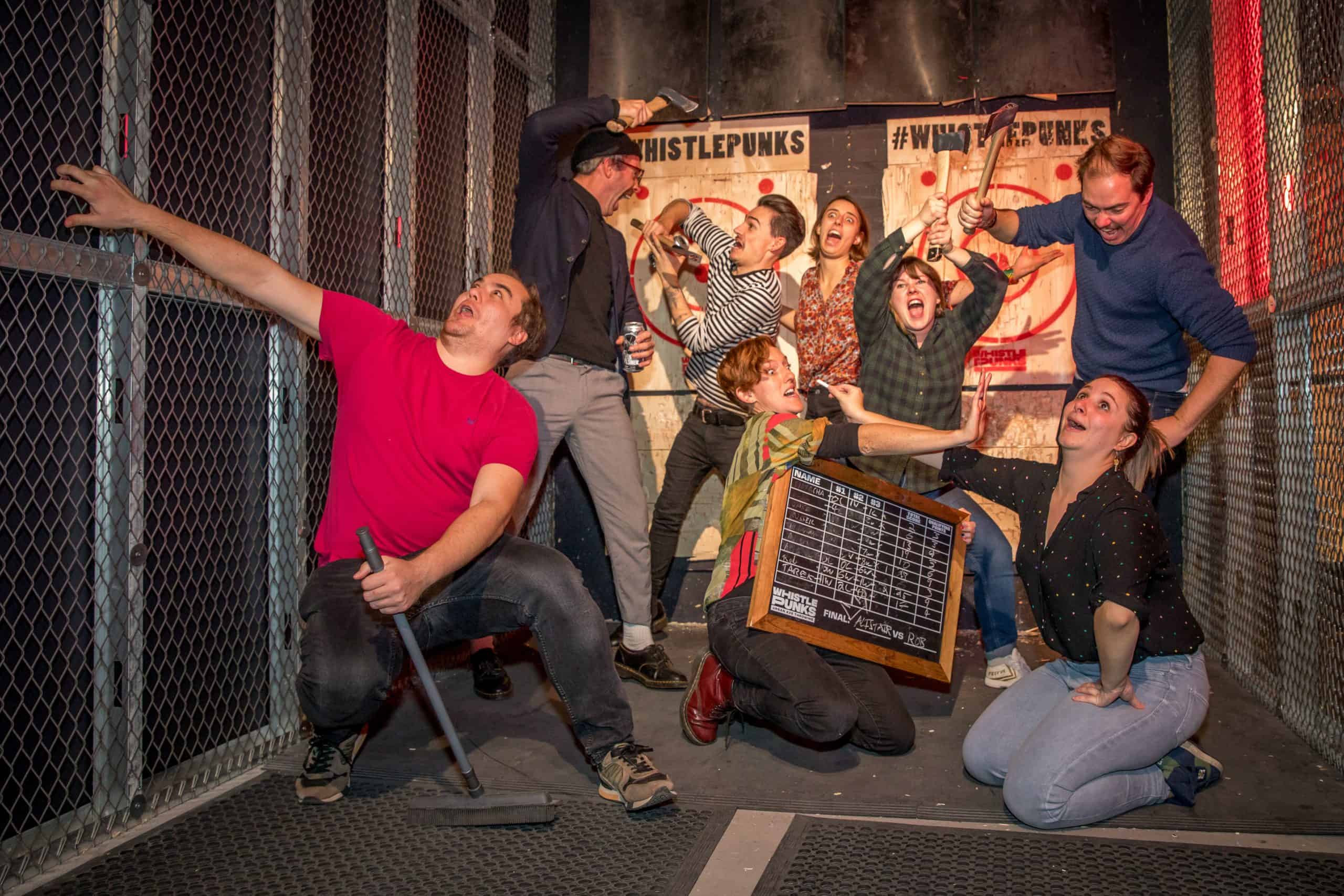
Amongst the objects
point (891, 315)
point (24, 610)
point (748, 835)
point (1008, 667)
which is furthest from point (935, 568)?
point (24, 610)

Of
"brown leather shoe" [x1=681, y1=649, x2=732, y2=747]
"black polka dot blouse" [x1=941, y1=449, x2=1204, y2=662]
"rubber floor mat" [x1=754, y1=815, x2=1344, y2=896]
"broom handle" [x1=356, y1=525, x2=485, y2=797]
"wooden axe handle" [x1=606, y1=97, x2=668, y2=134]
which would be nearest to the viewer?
"rubber floor mat" [x1=754, y1=815, x2=1344, y2=896]

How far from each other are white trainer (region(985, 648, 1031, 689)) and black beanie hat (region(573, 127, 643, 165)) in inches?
104

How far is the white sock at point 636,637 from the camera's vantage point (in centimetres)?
384

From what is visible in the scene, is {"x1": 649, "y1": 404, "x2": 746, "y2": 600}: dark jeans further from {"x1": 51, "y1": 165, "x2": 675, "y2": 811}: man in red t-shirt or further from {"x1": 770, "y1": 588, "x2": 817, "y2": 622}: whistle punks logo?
{"x1": 51, "y1": 165, "x2": 675, "y2": 811}: man in red t-shirt

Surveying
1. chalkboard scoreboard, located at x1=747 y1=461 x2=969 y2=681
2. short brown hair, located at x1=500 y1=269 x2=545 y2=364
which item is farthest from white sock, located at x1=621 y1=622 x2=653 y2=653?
short brown hair, located at x1=500 y1=269 x2=545 y2=364

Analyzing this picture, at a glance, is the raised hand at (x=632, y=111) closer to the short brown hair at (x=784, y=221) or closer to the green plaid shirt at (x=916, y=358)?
Answer: the short brown hair at (x=784, y=221)

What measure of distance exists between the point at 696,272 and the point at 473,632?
9.25 feet

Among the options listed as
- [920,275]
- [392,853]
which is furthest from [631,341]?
[392,853]

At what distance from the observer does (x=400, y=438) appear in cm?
275

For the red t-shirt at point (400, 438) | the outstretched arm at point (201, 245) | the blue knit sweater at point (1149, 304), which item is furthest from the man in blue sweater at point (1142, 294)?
the outstretched arm at point (201, 245)

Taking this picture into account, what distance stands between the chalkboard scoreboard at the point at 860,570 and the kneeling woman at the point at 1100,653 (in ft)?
1.56

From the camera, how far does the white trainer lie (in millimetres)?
3697

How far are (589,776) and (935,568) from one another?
1.48 meters

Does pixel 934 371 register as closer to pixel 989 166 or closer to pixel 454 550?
pixel 989 166
